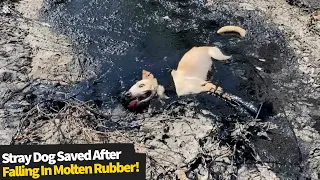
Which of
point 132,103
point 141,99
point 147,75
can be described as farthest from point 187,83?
point 132,103

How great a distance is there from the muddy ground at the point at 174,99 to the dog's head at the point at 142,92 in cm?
16

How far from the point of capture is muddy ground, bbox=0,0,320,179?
18.7 feet

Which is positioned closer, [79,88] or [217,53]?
[79,88]

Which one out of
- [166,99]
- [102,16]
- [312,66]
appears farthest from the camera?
[102,16]

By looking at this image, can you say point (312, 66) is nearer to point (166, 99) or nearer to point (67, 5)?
point (166, 99)

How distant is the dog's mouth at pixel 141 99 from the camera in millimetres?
6227

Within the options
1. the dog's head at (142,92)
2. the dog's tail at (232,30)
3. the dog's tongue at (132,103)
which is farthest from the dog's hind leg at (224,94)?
the dog's tail at (232,30)

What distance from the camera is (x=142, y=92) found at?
20.9 feet

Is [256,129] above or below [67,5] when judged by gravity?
below

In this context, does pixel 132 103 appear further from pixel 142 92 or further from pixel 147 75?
pixel 147 75

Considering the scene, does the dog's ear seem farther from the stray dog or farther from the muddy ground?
the muddy ground

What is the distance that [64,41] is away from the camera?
7.32m

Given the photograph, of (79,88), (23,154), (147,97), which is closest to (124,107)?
(147,97)

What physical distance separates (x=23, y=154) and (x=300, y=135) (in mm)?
3272
